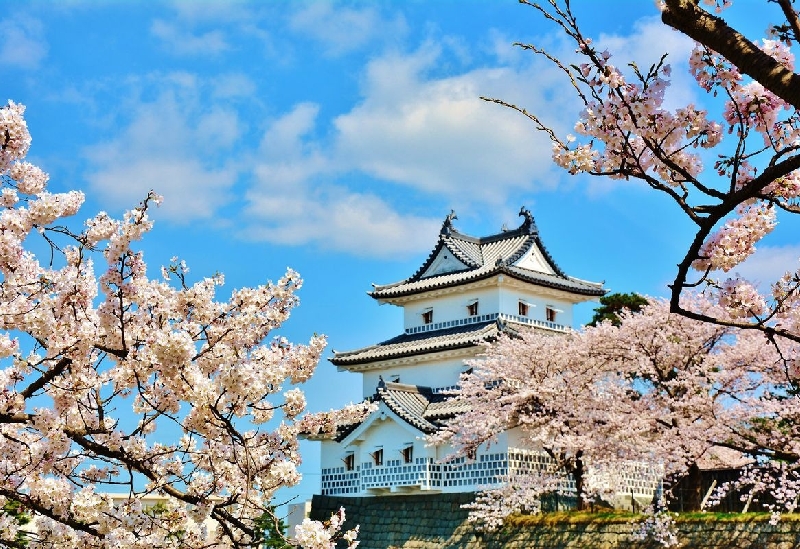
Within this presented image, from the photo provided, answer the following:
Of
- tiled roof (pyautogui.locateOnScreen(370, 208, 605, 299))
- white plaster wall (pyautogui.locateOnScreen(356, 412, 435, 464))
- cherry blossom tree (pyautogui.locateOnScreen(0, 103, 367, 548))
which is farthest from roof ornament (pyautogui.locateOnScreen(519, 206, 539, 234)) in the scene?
cherry blossom tree (pyautogui.locateOnScreen(0, 103, 367, 548))

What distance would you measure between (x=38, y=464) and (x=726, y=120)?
15.8 ft

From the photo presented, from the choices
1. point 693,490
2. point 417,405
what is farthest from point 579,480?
point 417,405

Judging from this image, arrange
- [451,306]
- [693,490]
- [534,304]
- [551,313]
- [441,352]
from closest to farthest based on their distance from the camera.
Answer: [693,490], [441,352], [534,304], [451,306], [551,313]

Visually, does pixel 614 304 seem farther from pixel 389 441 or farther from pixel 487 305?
pixel 389 441

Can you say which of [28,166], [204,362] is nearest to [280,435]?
[204,362]

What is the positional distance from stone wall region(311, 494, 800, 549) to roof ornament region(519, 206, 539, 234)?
31.6ft

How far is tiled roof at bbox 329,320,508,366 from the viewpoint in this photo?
85.0 ft

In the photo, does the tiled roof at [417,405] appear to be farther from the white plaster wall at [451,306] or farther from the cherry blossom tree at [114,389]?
the cherry blossom tree at [114,389]

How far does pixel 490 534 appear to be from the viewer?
2194cm

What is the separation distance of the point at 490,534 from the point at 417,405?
15.7 feet

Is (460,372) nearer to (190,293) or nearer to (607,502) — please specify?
(607,502)

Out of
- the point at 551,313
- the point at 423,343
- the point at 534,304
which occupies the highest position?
the point at 534,304

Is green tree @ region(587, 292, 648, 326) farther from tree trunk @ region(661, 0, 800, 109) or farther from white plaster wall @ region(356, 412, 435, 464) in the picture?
tree trunk @ region(661, 0, 800, 109)

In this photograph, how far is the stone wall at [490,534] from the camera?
17.1 m
